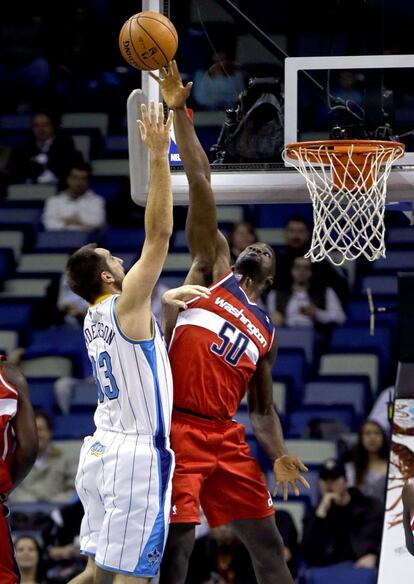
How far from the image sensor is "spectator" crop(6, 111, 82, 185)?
533 inches

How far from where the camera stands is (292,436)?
10.7 meters

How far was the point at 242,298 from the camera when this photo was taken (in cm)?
703

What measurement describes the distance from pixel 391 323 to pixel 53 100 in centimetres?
A: 476

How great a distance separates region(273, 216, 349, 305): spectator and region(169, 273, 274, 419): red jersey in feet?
15.3

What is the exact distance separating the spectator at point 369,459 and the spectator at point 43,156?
178 inches

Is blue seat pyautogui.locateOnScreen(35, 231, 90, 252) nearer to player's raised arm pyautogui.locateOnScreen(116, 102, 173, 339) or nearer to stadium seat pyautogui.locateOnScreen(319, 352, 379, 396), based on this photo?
stadium seat pyautogui.locateOnScreen(319, 352, 379, 396)

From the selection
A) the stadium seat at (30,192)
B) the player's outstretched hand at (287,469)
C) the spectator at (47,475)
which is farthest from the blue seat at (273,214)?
the player's outstretched hand at (287,469)

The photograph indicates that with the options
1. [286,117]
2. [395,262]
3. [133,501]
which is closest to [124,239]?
[395,262]

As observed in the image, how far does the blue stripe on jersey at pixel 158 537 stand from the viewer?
6188mm

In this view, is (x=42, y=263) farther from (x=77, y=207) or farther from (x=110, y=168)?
(x=110, y=168)

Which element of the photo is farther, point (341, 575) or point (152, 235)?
point (341, 575)

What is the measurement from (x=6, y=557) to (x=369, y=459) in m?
4.54

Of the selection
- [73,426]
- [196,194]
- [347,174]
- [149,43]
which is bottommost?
[73,426]

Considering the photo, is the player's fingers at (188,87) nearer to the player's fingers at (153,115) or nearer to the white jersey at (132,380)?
the player's fingers at (153,115)
